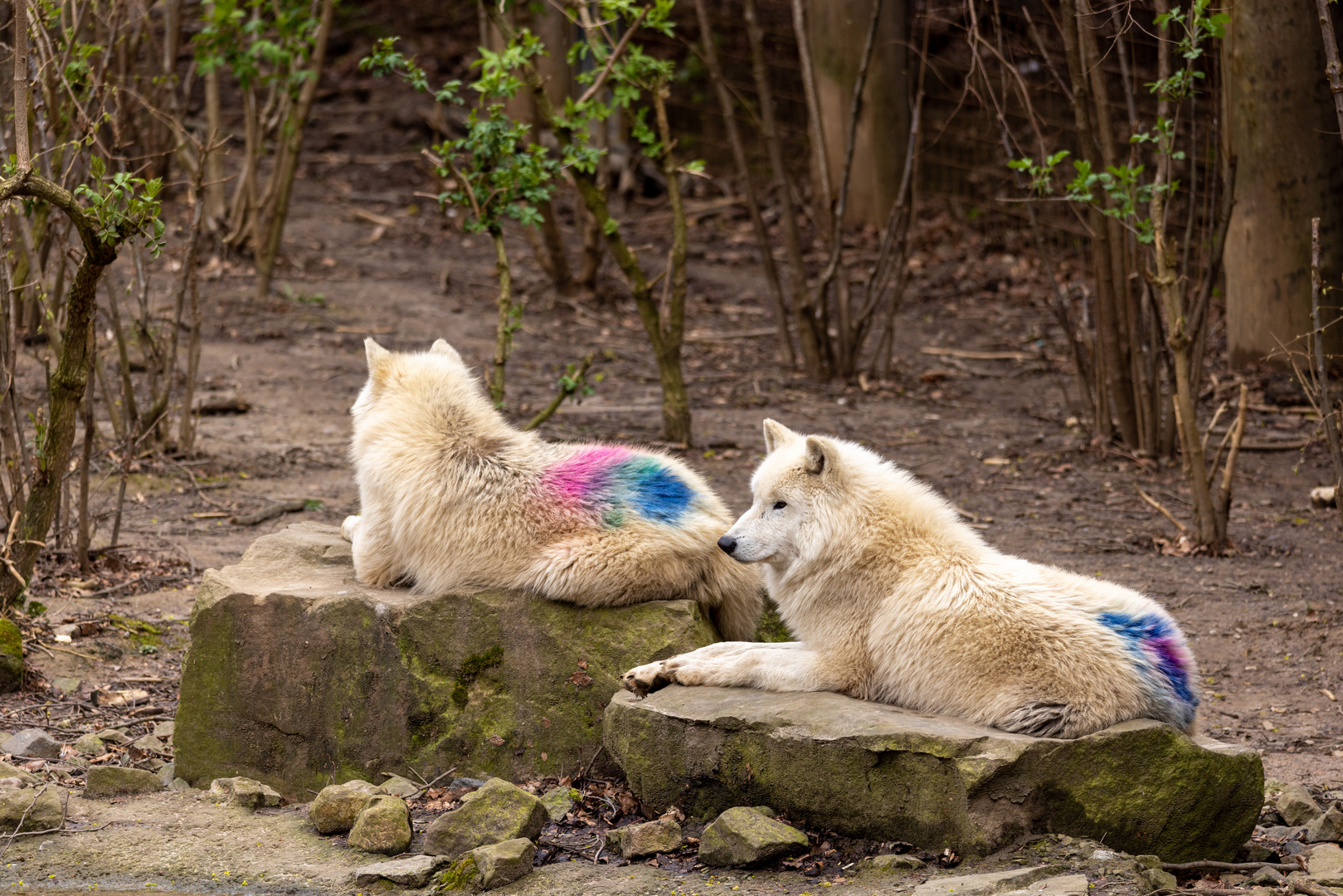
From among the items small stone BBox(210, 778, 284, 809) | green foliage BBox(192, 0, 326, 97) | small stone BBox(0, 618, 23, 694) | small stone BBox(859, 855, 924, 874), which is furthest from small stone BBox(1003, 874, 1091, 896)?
green foliage BBox(192, 0, 326, 97)

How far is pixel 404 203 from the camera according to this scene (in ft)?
57.9

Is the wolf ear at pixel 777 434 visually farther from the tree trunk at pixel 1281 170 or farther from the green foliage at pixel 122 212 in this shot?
the tree trunk at pixel 1281 170

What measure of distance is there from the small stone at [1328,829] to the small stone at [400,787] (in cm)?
330

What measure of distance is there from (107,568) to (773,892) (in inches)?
200

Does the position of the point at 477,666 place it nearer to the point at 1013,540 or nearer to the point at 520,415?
the point at 1013,540

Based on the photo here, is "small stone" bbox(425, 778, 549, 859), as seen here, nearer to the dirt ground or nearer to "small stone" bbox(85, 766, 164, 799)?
the dirt ground

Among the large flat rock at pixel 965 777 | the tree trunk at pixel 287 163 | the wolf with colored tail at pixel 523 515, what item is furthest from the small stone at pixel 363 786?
the tree trunk at pixel 287 163

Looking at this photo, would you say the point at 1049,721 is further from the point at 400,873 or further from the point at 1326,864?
the point at 400,873

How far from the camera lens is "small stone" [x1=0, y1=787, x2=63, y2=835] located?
445 cm

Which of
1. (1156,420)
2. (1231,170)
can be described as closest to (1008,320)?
(1156,420)

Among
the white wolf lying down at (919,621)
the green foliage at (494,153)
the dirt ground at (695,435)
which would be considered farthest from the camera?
the green foliage at (494,153)

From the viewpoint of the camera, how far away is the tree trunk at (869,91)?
1606cm

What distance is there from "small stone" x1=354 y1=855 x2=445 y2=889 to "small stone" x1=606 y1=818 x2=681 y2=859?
2.01ft

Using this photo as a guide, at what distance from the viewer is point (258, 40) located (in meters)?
13.0
